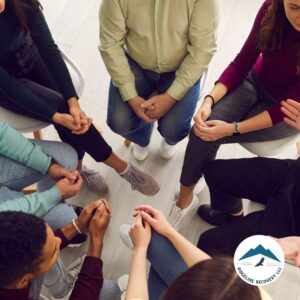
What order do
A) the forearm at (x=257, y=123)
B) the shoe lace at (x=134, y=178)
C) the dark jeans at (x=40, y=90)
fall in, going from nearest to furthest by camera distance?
the forearm at (x=257, y=123), the dark jeans at (x=40, y=90), the shoe lace at (x=134, y=178)

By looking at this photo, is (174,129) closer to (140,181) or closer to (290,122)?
(140,181)

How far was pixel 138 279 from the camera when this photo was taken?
A: 43.6 inches

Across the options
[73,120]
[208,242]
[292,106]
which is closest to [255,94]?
[292,106]

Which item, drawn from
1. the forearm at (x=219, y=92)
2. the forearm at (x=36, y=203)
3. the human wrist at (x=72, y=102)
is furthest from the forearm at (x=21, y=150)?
the forearm at (x=219, y=92)

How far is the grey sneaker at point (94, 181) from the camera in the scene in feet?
5.94

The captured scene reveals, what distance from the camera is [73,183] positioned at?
142 centimetres

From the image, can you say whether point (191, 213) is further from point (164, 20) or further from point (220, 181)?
point (164, 20)

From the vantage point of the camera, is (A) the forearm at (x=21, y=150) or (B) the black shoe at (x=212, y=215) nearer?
(A) the forearm at (x=21, y=150)

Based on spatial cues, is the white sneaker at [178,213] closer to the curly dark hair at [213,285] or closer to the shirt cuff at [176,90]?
the shirt cuff at [176,90]

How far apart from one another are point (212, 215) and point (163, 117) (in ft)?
Result: 1.55

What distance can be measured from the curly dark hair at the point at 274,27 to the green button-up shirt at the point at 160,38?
0.55 feet

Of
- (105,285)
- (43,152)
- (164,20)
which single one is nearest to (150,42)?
(164,20)

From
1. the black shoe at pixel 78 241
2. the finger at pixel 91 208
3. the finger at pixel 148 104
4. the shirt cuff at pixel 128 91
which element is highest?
the shirt cuff at pixel 128 91

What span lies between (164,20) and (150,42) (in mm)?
104
